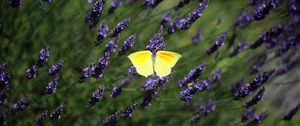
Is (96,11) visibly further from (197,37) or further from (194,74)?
(197,37)

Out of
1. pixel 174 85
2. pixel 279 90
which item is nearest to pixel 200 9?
pixel 174 85

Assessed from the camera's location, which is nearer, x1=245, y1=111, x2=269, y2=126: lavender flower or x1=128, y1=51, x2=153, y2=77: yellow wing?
x1=128, y1=51, x2=153, y2=77: yellow wing

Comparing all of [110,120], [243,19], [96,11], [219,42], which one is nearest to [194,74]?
[219,42]

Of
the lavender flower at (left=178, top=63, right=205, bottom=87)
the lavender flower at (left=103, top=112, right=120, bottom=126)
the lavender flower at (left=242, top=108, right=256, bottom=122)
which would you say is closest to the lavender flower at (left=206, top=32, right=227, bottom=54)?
the lavender flower at (left=178, top=63, right=205, bottom=87)

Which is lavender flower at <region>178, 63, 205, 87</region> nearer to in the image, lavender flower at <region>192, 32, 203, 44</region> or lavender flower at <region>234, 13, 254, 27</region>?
lavender flower at <region>192, 32, 203, 44</region>

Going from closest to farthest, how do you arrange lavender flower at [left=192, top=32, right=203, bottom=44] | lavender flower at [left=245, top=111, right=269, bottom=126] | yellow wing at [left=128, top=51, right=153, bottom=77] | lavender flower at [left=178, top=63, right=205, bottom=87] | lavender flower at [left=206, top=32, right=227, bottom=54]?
yellow wing at [left=128, top=51, right=153, bottom=77]
lavender flower at [left=178, top=63, right=205, bottom=87]
lavender flower at [left=206, top=32, right=227, bottom=54]
lavender flower at [left=245, top=111, right=269, bottom=126]
lavender flower at [left=192, top=32, right=203, bottom=44]

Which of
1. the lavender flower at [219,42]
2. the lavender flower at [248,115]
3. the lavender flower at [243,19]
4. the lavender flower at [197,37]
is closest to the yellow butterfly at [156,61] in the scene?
the lavender flower at [219,42]

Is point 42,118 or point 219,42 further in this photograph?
point 219,42

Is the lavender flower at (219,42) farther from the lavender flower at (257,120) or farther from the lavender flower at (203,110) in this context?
the lavender flower at (257,120)
